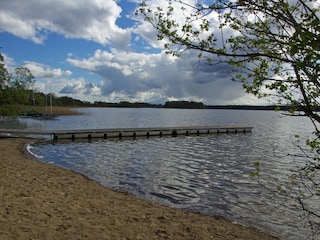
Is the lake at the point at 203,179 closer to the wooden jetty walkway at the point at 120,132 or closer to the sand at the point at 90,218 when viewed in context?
the sand at the point at 90,218

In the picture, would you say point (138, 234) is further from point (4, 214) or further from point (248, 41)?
point (248, 41)

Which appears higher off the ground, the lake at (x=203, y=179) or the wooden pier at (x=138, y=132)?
the wooden pier at (x=138, y=132)

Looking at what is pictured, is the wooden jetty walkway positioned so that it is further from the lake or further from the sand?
the sand

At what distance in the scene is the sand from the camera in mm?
5422

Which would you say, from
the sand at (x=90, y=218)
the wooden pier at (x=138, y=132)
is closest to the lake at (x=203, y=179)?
the sand at (x=90, y=218)

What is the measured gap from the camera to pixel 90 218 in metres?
6.36

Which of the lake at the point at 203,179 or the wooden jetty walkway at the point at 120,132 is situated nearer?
the lake at the point at 203,179

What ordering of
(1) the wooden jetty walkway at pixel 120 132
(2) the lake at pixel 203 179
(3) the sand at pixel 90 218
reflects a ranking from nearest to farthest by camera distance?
(3) the sand at pixel 90 218
(2) the lake at pixel 203 179
(1) the wooden jetty walkway at pixel 120 132

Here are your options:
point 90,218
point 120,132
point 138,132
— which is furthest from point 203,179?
point 138,132

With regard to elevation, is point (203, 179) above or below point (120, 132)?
below

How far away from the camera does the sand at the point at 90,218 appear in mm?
5422

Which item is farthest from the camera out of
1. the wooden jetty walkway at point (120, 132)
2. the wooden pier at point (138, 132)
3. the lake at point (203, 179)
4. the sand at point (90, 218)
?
the wooden pier at point (138, 132)

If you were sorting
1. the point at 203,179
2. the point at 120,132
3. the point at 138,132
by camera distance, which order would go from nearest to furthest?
the point at 203,179 < the point at 120,132 < the point at 138,132

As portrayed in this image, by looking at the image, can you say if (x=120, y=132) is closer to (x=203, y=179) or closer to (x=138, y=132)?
(x=138, y=132)
